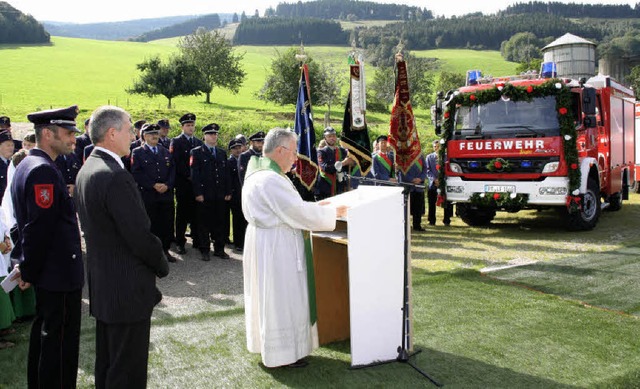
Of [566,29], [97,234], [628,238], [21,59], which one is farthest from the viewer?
[566,29]

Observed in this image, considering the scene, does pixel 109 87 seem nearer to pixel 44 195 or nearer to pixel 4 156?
pixel 4 156

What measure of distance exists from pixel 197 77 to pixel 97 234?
42.3 m

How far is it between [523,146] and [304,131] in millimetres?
4082

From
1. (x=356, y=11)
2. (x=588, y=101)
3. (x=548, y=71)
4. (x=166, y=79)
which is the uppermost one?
(x=356, y=11)

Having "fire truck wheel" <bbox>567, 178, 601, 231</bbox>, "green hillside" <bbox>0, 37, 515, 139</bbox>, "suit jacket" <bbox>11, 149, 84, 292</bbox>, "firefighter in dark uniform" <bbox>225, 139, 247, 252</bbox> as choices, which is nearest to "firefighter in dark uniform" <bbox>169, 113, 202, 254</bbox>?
"firefighter in dark uniform" <bbox>225, 139, 247, 252</bbox>

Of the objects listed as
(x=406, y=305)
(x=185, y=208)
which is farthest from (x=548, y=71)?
(x=406, y=305)

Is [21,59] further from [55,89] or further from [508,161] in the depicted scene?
[508,161]

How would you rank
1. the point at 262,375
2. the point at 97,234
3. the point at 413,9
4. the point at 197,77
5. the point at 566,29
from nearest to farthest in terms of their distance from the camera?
1. the point at 97,234
2. the point at 262,375
3. the point at 197,77
4. the point at 566,29
5. the point at 413,9

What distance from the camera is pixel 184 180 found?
9.73 metres

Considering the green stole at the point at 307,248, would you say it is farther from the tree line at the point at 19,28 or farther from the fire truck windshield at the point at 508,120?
the tree line at the point at 19,28

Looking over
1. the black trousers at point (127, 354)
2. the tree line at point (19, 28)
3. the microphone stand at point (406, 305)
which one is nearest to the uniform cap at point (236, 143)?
the microphone stand at point (406, 305)

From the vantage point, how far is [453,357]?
4789 millimetres

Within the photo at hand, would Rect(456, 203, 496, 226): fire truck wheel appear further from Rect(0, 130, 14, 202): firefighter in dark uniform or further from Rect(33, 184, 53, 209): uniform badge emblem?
Rect(33, 184, 53, 209): uniform badge emblem

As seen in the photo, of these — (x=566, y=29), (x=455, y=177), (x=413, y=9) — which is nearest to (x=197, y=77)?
(x=455, y=177)
